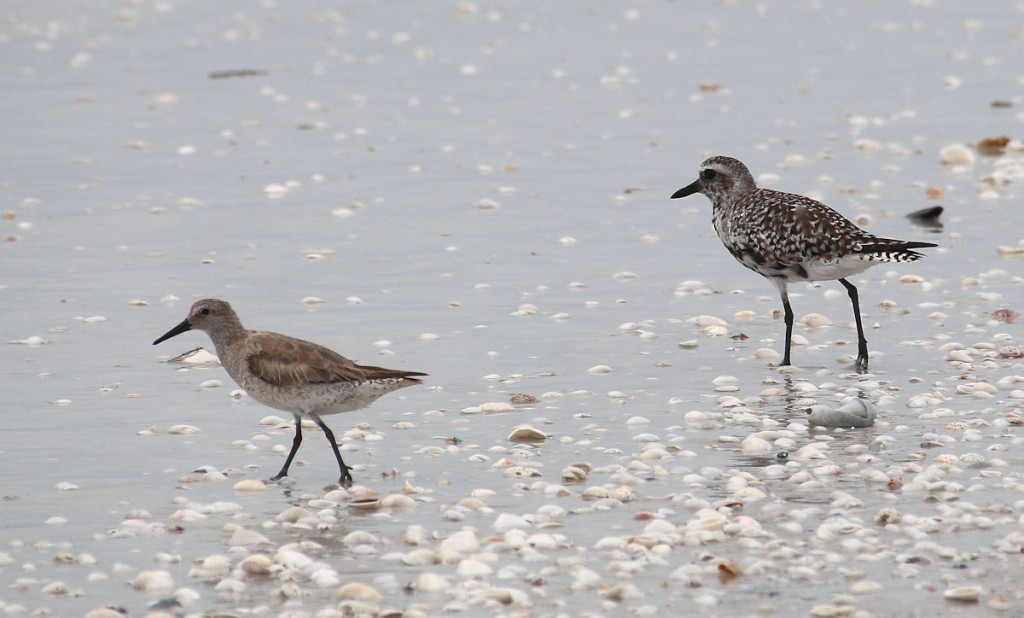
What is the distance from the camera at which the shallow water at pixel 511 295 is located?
340 inches

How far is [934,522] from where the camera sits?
29.0 feet

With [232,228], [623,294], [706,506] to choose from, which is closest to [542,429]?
[706,506]

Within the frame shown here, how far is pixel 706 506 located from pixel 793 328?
5377mm

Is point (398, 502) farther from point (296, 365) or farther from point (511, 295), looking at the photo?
point (511, 295)

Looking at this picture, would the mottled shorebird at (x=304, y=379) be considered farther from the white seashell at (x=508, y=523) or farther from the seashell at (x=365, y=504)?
the white seashell at (x=508, y=523)

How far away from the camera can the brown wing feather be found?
10234mm

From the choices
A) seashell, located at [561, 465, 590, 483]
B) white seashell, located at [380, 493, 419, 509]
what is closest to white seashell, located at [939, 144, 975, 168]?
seashell, located at [561, 465, 590, 483]

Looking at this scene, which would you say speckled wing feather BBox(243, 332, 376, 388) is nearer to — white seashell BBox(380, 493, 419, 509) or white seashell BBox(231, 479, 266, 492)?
white seashell BBox(231, 479, 266, 492)

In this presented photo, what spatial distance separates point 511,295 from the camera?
15297mm

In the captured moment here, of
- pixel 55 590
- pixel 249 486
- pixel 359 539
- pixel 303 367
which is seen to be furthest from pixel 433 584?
pixel 303 367

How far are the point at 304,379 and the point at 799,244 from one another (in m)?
4.91

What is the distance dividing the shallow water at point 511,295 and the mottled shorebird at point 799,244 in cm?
65

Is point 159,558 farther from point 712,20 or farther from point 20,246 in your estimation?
point 712,20

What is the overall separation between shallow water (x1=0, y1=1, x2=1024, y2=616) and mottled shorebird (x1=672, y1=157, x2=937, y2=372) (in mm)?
648
